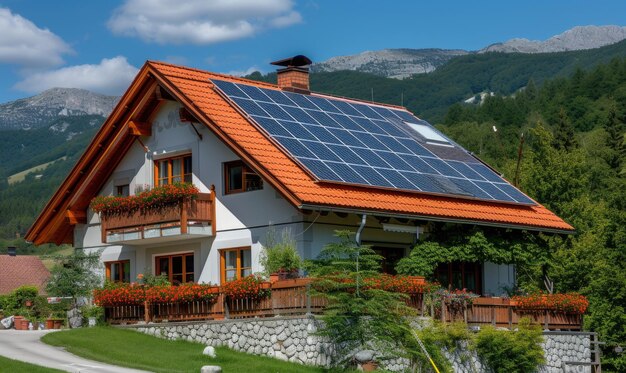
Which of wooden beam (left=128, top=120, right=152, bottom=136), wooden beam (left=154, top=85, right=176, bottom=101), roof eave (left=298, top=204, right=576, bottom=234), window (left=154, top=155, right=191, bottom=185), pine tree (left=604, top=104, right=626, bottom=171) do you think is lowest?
roof eave (left=298, top=204, right=576, bottom=234)

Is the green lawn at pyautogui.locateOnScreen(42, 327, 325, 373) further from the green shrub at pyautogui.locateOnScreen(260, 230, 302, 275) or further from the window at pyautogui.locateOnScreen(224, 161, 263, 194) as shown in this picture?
the window at pyautogui.locateOnScreen(224, 161, 263, 194)

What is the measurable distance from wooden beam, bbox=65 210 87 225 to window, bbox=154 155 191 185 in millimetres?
4095

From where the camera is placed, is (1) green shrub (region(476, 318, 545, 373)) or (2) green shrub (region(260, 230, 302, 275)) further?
(1) green shrub (region(476, 318, 545, 373))

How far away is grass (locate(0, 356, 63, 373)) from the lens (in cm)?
2240

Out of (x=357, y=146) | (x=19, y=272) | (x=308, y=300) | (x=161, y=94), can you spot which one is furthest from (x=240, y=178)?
(x=19, y=272)

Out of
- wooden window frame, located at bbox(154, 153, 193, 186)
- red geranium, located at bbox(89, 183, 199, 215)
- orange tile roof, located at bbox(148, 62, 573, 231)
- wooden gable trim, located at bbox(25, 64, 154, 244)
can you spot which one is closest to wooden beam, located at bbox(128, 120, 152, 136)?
wooden gable trim, located at bbox(25, 64, 154, 244)

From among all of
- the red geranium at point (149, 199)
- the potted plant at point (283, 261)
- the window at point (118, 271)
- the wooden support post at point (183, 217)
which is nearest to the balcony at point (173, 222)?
the wooden support post at point (183, 217)

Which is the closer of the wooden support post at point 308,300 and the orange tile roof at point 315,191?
the wooden support post at point 308,300

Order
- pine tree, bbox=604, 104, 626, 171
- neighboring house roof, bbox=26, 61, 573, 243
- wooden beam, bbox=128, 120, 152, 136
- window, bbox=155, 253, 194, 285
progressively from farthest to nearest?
pine tree, bbox=604, 104, 626, 171, wooden beam, bbox=128, 120, 152, 136, window, bbox=155, 253, 194, 285, neighboring house roof, bbox=26, 61, 573, 243

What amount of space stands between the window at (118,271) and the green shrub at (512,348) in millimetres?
13463

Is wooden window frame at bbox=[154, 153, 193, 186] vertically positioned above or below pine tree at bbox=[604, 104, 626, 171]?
below

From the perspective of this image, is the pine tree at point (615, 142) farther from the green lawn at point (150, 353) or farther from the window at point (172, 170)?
the green lawn at point (150, 353)

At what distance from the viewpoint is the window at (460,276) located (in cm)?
3444

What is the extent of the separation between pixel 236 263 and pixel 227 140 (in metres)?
4.02
